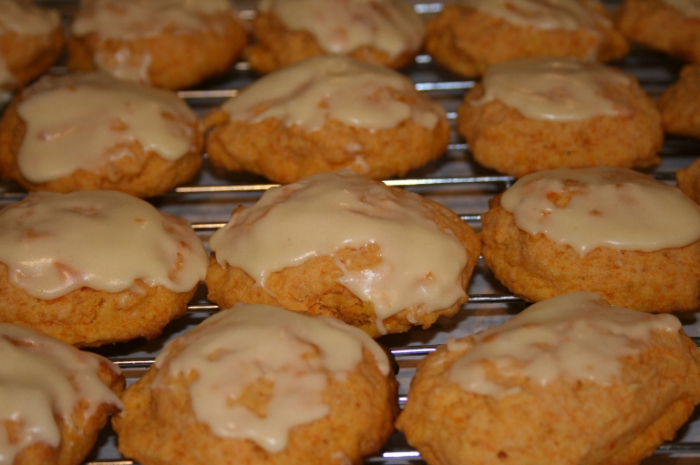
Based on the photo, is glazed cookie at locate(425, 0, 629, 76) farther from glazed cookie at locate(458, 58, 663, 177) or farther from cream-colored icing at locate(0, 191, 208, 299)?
cream-colored icing at locate(0, 191, 208, 299)

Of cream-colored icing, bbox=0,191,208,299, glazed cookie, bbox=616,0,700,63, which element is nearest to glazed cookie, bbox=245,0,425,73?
glazed cookie, bbox=616,0,700,63

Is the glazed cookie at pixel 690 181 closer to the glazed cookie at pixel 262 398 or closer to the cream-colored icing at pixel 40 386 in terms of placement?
the glazed cookie at pixel 262 398

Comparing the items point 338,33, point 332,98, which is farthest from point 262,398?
point 338,33

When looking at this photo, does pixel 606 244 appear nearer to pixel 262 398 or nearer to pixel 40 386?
pixel 262 398

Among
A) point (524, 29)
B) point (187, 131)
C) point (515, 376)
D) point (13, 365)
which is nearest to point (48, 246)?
point (13, 365)

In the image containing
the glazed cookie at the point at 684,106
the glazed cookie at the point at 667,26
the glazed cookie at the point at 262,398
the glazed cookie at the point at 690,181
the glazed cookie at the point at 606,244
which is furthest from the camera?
the glazed cookie at the point at 667,26

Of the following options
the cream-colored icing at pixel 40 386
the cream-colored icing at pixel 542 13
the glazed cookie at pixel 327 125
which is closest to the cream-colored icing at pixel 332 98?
the glazed cookie at pixel 327 125
